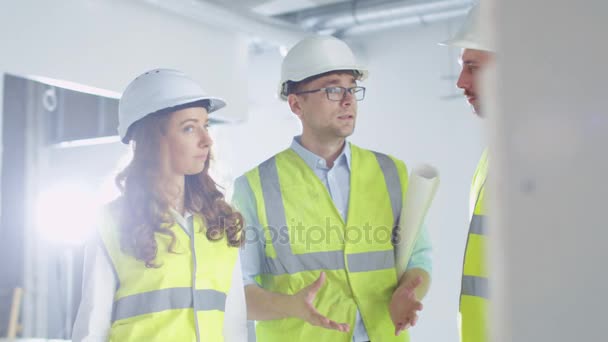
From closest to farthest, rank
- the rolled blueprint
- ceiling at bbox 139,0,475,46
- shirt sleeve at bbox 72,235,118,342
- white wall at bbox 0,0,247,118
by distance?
shirt sleeve at bbox 72,235,118,342, the rolled blueprint, white wall at bbox 0,0,247,118, ceiling at bbox 139,0,475,46

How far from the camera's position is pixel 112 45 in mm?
4832

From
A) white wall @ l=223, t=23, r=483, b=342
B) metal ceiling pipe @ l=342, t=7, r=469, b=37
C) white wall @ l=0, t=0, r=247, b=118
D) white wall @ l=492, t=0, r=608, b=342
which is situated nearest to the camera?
white wall @ l=492, t=0, r=608, b=342

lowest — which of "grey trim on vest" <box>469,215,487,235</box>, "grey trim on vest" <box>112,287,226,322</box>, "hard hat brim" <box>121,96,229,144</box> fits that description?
"grey trim on vest" <box>112,287,226,322</box>

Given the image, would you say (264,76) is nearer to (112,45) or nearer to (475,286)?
(112,45)

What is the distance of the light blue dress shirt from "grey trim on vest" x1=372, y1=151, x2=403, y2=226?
0.13 m

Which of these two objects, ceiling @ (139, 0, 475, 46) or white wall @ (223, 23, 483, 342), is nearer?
ceiling @ (139, 0, 475, 46)

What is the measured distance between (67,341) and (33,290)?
625mm

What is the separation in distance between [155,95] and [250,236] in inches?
24.8

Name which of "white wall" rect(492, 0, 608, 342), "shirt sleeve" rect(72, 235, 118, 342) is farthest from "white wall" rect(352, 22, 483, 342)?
"white wall" rect(492, 0, 608, 342)

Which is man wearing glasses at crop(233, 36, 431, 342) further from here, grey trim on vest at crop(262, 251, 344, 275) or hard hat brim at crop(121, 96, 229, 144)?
hard hat brim at crop(121, 96, 229, 144)

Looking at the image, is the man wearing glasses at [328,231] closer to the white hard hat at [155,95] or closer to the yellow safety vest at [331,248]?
the yellow safety vest at [331,248]

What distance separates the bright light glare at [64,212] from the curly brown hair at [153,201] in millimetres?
3960

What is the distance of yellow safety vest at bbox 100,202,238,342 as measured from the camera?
2119mm

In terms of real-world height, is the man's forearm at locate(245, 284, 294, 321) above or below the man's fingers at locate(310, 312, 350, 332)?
above
